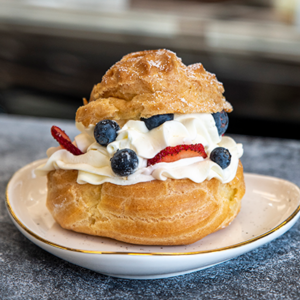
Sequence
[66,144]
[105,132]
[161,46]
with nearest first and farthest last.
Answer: [105,132], [66,144], [161,46]

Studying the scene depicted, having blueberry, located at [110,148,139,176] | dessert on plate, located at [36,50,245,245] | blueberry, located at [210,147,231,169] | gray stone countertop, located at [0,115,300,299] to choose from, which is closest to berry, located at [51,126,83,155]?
dessert on plate, located at [36,50,245,245]

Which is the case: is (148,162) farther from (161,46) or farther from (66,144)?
(161,46)

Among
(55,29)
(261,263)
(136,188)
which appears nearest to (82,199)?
(136,188)

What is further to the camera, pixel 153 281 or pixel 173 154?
pixel 173 154

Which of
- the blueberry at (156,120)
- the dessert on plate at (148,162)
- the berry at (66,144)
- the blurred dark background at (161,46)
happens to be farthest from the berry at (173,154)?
the blurred dark background at (161,46)

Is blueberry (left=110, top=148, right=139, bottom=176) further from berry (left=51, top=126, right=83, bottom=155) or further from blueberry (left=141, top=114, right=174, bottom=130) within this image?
berry (left=51, top=126, right=83, bottom=155)

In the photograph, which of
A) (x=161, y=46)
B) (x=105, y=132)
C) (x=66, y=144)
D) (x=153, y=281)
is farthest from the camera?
(x=161, y=46)

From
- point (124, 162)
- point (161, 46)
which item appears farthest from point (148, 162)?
point (161, 46)

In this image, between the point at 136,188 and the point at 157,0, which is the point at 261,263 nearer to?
the point at 136,188
